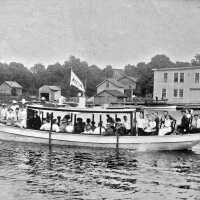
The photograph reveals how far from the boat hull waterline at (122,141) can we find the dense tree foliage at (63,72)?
1486 inches

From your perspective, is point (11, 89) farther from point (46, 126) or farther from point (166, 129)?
point (166, 129)

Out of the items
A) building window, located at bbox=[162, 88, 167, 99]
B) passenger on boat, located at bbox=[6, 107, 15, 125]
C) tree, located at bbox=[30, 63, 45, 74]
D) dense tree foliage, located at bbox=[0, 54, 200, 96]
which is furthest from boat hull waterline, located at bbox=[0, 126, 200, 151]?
tree, located at bbox=[30, 63, 45, 74]

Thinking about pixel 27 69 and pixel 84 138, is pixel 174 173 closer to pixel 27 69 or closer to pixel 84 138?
pixel 84 138

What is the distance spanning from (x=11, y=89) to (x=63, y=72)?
37.0 feet

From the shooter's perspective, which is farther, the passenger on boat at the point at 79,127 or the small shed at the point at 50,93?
the small shed at the point at 50,93

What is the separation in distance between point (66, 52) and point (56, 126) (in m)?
46.1

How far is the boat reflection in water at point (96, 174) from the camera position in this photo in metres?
9.55

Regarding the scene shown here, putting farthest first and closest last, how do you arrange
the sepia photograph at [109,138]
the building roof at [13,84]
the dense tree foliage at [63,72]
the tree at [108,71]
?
the tree at [108,71] → the dense tree foliage at [63,72] → the building roof at [13,84] → the sepia photograph at [109,138]

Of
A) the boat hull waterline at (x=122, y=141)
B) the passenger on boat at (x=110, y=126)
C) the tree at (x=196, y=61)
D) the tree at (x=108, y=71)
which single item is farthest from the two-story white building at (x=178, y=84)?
the tree at (x=108, y=71)

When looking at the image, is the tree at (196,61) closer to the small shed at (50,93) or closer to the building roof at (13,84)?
the small shed at (50,93)

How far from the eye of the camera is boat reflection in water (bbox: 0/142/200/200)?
955 cm

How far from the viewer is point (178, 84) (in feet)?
129

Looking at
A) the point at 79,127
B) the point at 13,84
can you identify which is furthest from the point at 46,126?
the point at 13,84

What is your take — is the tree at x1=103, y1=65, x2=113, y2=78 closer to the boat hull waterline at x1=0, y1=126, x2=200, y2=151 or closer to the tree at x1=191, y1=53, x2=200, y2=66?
the tree at x1=191, y1=53, x2=200, y2=66
